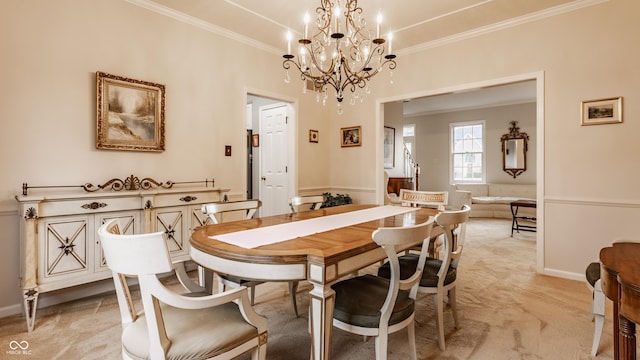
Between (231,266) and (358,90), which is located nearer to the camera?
(231,266)

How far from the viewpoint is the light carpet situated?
2.00m

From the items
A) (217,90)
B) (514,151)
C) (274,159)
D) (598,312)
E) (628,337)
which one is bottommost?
(598,312)

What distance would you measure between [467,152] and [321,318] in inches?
336

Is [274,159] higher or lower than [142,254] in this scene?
higher

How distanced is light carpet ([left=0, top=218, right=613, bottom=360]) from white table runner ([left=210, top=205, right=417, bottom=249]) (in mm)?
749

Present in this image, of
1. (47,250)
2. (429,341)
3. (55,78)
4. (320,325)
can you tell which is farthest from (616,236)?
(55,78)

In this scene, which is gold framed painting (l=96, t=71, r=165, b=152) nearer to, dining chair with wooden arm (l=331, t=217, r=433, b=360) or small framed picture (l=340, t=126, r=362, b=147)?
dining chair with wooden arm (l=331, t=217, r=433, b=360)

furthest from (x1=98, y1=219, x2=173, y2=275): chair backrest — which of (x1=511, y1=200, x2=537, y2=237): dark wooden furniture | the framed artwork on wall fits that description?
the framed artwork on wall

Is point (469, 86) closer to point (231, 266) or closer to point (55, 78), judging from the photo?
point (231, 266)

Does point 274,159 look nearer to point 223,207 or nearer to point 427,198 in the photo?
point 427,198

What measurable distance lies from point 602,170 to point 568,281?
118cm

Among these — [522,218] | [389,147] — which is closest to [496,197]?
[522,218]

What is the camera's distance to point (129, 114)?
123 inches

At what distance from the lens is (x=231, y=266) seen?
1477mm
